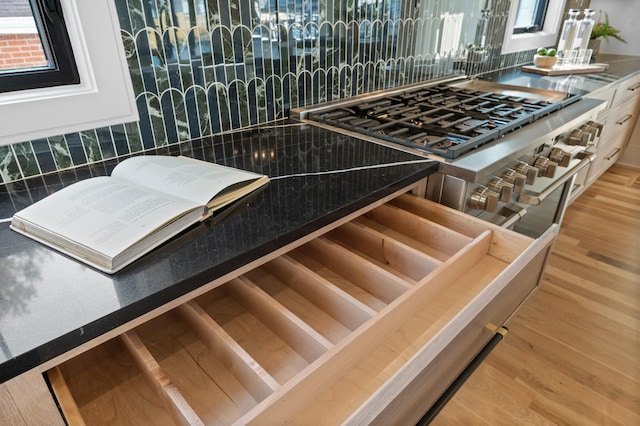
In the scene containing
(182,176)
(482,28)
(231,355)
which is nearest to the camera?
(231,355)

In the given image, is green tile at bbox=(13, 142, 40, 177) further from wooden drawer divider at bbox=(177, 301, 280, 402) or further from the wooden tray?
the wooden tray

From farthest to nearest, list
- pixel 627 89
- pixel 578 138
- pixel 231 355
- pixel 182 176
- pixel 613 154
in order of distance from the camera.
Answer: pixel 613 154 → pixel 627 89 → pixel 578 138 → pixel 182 176 → pixel 231 355

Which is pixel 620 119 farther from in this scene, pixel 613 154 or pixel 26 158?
pixel 26 158

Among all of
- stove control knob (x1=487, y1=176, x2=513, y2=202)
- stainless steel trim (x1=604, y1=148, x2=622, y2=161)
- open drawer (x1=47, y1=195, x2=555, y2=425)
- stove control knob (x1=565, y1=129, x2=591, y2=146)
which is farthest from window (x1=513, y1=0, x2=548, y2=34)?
open drawer (x1=47, y1=195, x2=555, y2=425)

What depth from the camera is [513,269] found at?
0.82 meters

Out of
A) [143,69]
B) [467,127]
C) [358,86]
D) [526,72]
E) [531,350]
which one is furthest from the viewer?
[526,72]

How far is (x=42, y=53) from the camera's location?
1037 mm

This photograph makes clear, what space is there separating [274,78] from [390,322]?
1.02m

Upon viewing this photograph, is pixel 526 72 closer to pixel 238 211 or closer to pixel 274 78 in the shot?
pixel 274 78

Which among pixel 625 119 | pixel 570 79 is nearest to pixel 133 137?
pixel 570 79

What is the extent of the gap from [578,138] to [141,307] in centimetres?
178

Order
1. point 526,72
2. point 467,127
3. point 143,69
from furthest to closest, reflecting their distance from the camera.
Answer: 1. point 526,72
2. point 467,127
3. point 143,69

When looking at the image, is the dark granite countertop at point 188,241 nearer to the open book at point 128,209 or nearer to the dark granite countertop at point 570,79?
the open book at point 128,209

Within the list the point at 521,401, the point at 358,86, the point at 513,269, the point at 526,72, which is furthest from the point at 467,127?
the point at 526,72
